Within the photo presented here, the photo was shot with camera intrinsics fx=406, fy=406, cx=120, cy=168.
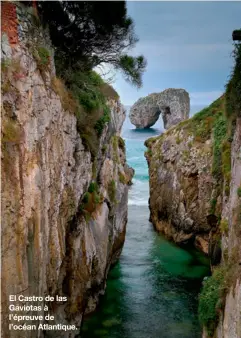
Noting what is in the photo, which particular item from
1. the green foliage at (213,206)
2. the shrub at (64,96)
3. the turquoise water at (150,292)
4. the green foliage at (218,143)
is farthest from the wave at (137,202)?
the shrub at (64,96)

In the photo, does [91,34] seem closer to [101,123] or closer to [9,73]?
[101,123]

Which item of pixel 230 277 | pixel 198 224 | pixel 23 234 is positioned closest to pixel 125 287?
pixel 198 224

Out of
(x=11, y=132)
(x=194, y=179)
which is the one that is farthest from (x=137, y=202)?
(x=11, y=132)

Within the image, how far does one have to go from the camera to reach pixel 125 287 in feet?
77.7

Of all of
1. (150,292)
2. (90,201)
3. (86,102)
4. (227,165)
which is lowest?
(150,292)

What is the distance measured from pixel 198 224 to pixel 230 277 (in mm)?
18004

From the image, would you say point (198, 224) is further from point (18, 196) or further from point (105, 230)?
point (18, 196)

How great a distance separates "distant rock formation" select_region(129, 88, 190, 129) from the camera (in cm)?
8178

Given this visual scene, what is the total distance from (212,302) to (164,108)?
74.1 m

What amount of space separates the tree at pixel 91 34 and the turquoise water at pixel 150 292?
11.4 metres

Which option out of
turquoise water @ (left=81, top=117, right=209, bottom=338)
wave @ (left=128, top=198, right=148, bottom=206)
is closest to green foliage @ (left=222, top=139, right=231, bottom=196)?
turquoise water @ (left=81, top=117, right=209, bottom=338)

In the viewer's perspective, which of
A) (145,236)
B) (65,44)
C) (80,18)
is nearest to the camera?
(80,18)

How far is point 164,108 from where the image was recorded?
3378 inches

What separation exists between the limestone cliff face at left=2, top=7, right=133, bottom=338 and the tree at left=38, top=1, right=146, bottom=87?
6.51ft
